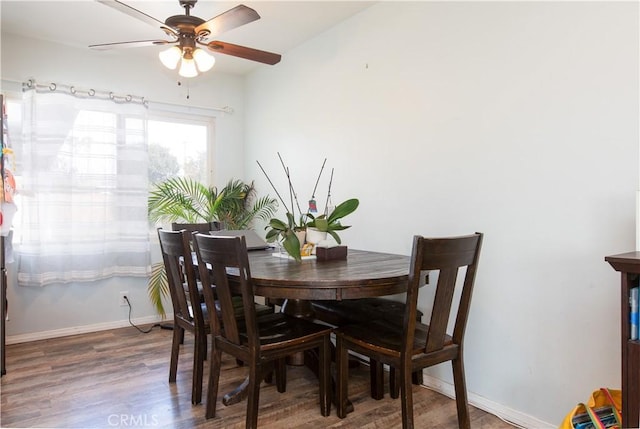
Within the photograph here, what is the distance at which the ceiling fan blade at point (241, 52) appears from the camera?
2.41 metres

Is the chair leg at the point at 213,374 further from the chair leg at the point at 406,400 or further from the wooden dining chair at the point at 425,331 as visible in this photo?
the chair leg at the point at 406,400

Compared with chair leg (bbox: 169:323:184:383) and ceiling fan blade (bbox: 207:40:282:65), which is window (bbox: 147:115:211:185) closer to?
ceiling fan blade (bbox: 207:40:282:65)

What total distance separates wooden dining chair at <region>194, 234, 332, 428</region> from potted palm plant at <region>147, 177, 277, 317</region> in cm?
191

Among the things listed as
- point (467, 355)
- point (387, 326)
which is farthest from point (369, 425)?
point (467, 355)

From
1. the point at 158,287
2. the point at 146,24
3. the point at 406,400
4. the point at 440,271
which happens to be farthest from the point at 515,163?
the point at 158,287

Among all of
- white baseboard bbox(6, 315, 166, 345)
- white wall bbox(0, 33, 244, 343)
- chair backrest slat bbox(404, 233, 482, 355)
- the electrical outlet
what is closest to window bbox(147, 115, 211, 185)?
white wall bbox(0, 33, 244, 343)

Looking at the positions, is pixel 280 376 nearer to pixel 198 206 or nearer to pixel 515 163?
pixel 515 163

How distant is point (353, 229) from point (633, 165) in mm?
1742

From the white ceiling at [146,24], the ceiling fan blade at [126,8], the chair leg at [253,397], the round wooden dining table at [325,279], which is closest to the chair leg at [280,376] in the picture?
the round wooden dining table at [325,279]

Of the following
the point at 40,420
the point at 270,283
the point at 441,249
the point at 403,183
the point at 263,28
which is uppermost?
the point at 263,28

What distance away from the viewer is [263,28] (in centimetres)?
321

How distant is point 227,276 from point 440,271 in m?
0.91

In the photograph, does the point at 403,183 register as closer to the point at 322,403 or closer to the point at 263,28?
the point at 322,403

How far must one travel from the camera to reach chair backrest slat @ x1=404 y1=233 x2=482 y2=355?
5.10 feet
